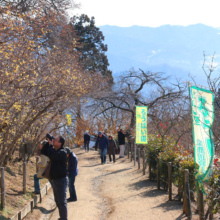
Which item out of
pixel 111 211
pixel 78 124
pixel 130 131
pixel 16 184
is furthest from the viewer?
pixel 78 124

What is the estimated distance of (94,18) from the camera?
35.0 metres

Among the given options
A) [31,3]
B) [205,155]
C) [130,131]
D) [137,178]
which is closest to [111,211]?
[205,155]

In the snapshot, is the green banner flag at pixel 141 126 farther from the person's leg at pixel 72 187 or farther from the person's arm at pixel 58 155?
the person's arm at pixel 58 155

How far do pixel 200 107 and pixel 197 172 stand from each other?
1.35 m

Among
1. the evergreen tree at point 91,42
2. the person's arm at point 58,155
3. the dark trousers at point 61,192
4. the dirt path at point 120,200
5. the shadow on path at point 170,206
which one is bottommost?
the dirt path at point 120,200

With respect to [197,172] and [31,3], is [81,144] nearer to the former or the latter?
[31,3]

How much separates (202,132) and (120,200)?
329cm

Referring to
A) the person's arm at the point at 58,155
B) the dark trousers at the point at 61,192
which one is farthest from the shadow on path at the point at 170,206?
the person's arm at the point at 58,155

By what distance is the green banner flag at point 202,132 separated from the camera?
5902 millimetres

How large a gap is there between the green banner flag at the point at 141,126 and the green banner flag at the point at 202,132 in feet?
24.2

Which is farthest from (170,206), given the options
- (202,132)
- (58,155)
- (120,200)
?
(58,155)

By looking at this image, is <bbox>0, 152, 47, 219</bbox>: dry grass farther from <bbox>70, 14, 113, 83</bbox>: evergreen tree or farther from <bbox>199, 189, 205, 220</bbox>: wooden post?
<bbox>70, 14, 113, 83</bbox>: evergreen tree

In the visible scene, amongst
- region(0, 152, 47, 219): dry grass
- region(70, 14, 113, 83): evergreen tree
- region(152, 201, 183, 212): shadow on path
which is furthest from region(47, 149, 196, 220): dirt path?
region(70, 14, 113, 83): evergreen tree

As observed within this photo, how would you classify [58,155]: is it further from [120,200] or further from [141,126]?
[141,126]
